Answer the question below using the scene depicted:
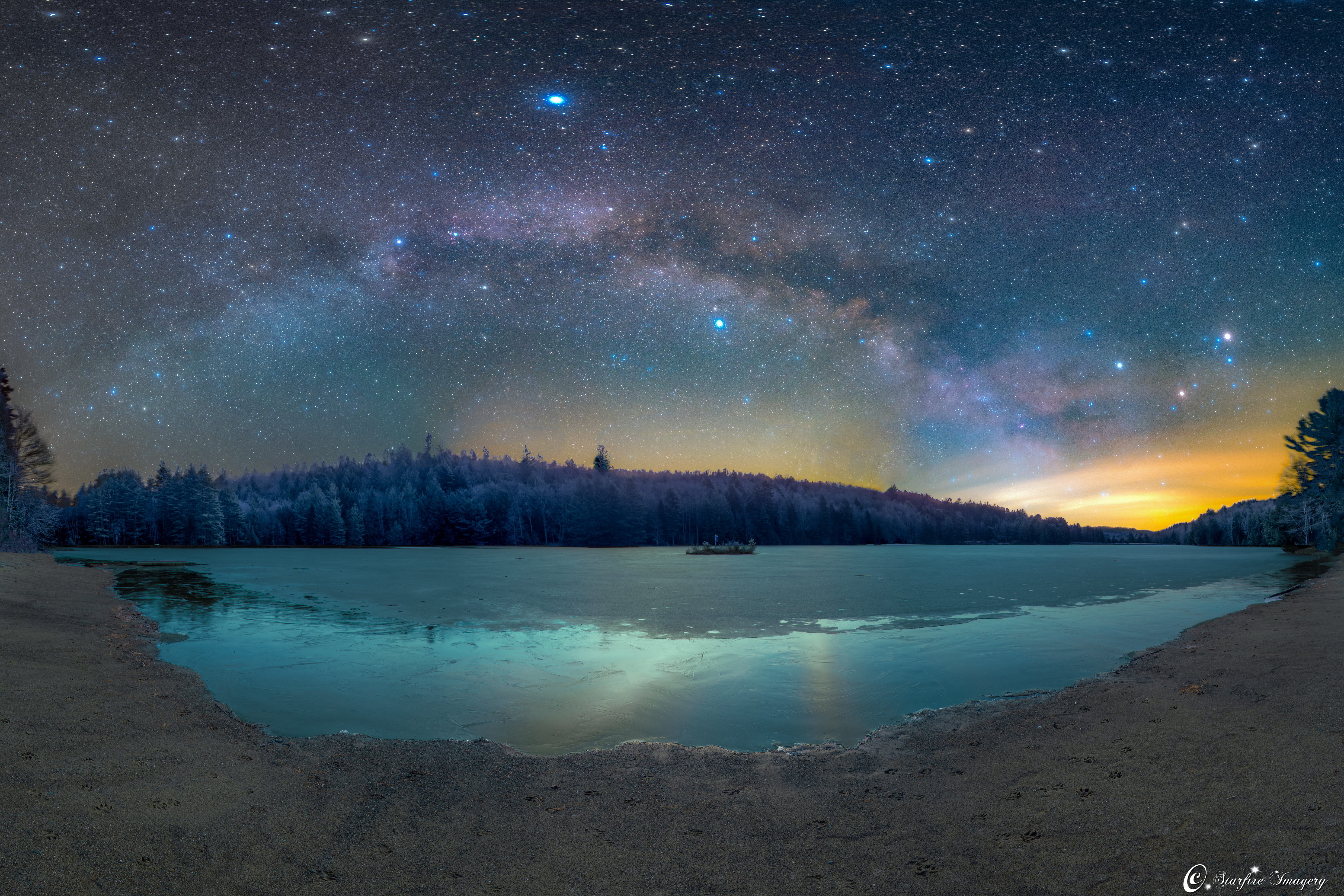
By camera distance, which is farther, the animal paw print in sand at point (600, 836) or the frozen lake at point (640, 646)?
the frozen lake at point (640, 646)

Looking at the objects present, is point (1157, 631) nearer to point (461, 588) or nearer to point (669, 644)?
point (669, 644)

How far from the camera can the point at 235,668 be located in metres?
15.7

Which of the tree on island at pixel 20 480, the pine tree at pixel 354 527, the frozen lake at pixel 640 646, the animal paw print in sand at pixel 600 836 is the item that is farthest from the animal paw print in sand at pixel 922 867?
the pine tree at pixel 354 527

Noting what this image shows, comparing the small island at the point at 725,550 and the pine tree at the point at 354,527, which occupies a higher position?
the pine tree at the point at 354,527

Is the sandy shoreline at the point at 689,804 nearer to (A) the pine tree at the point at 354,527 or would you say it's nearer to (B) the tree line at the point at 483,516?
(B) the tree line at the point at 483,516

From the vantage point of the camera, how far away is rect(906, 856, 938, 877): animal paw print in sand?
18.5 feet

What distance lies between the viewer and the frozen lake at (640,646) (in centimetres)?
1206

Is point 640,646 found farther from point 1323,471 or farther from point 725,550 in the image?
point 725,550

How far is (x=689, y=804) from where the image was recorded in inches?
298

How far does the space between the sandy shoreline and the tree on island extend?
5453cm

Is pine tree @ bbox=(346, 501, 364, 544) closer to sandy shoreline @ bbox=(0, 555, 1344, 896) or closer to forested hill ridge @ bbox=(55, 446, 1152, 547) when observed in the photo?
forested hill ridge @ bbox=(55, 446, 1152, 547)

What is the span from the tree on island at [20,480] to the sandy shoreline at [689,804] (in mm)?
54526

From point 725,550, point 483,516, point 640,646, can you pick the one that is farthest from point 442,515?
point 640,646

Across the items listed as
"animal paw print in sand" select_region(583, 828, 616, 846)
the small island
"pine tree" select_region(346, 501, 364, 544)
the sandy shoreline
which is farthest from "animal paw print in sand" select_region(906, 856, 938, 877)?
"pine tree" select_region(346, 501, 364, 544)
